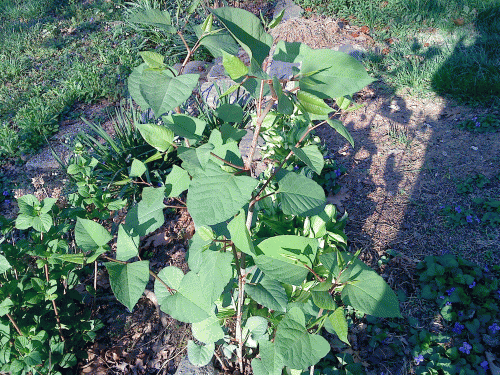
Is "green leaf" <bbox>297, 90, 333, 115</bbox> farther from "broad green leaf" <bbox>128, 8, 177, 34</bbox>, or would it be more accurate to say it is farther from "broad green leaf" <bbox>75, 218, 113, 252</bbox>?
"broad green leaf" <bbox>75, 218, 113, 252</bbox>

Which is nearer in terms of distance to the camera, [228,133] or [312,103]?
[312,103]

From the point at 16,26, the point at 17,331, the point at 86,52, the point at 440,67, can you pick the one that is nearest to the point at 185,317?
the point at 17,331

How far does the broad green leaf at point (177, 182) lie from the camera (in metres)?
1.12

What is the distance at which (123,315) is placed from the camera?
7.20 ft

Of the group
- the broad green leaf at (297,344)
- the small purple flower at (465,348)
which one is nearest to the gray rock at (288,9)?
the small purple flower at (465,348)

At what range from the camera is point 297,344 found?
1089 millimetres

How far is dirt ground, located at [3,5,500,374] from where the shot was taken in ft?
6.70

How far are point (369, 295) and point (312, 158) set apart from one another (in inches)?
15.6

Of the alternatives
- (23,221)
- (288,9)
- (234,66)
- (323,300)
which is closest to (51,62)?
(288,9)

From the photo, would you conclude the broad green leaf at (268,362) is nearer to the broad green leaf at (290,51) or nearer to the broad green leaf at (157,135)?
the broad green leaf at (157,135)

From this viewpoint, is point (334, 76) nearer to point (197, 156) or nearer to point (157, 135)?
point (197, 156)

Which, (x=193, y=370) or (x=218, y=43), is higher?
(x=218, y=43)

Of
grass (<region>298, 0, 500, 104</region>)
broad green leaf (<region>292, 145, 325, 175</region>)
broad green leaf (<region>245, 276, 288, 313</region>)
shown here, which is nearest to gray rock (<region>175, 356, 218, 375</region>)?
broad green leaf (<region>245, 276, 288, 313</region>)

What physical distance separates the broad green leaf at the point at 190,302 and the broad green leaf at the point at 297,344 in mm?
226
